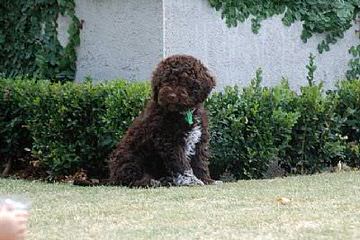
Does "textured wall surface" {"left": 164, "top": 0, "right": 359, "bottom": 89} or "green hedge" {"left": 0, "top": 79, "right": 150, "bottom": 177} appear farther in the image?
"textured wall surface" {"left": 164, "top": 0, "right": 359, "bottom": 89}

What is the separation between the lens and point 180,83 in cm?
898

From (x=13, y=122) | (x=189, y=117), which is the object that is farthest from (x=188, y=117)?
(x=13, y=122)

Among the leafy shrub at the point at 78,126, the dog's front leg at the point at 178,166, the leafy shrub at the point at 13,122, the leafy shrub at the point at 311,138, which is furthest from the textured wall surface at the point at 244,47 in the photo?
the dog's front leg at the point at 178,166

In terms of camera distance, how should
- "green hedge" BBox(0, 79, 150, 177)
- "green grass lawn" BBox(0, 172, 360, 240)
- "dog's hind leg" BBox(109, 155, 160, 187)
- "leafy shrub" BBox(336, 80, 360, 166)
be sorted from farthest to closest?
"leafy shrub" BBox(336, 80, 360, 166)
"green hedge" BBox(0, 79, 150, 177)
"dog's hind leg" BBox(109, 155, 160, 187)
"green grass lawn" BBox(0, 172, 360, 240)

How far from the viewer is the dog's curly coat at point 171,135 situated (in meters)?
9.00

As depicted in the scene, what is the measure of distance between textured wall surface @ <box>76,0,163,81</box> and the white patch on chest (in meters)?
2.37

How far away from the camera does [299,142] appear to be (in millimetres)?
10672

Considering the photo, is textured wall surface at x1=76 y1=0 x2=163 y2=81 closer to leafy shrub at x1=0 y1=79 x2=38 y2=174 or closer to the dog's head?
leafy shrub at x1=0 y1=79 x2=38 y2=174

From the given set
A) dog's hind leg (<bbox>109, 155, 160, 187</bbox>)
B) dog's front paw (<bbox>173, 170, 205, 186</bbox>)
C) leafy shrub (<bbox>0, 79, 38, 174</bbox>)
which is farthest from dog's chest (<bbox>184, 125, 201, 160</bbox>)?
leafy shrub (<bbox>0, 79, 38, 174</bbox>)

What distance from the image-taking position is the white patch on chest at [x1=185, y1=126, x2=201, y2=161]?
9.14 meters

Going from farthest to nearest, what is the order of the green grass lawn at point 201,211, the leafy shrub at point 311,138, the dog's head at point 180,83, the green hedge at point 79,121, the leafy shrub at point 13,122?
the leafy shrub at point 13,122, the leafy shrub at point 311,138, the green hedge at point 79,121, the dog's head at point 180,83, the green grass lawn at point 201,211

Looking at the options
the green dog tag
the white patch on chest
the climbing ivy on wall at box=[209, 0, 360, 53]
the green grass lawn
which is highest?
the climbing ivy on wall at box=[209, 0, 360, 53]

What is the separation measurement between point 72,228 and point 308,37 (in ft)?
24.2

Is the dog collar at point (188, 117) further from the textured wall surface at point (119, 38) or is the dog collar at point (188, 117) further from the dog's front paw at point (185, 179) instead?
the textured wall surface at point (119, 38)
